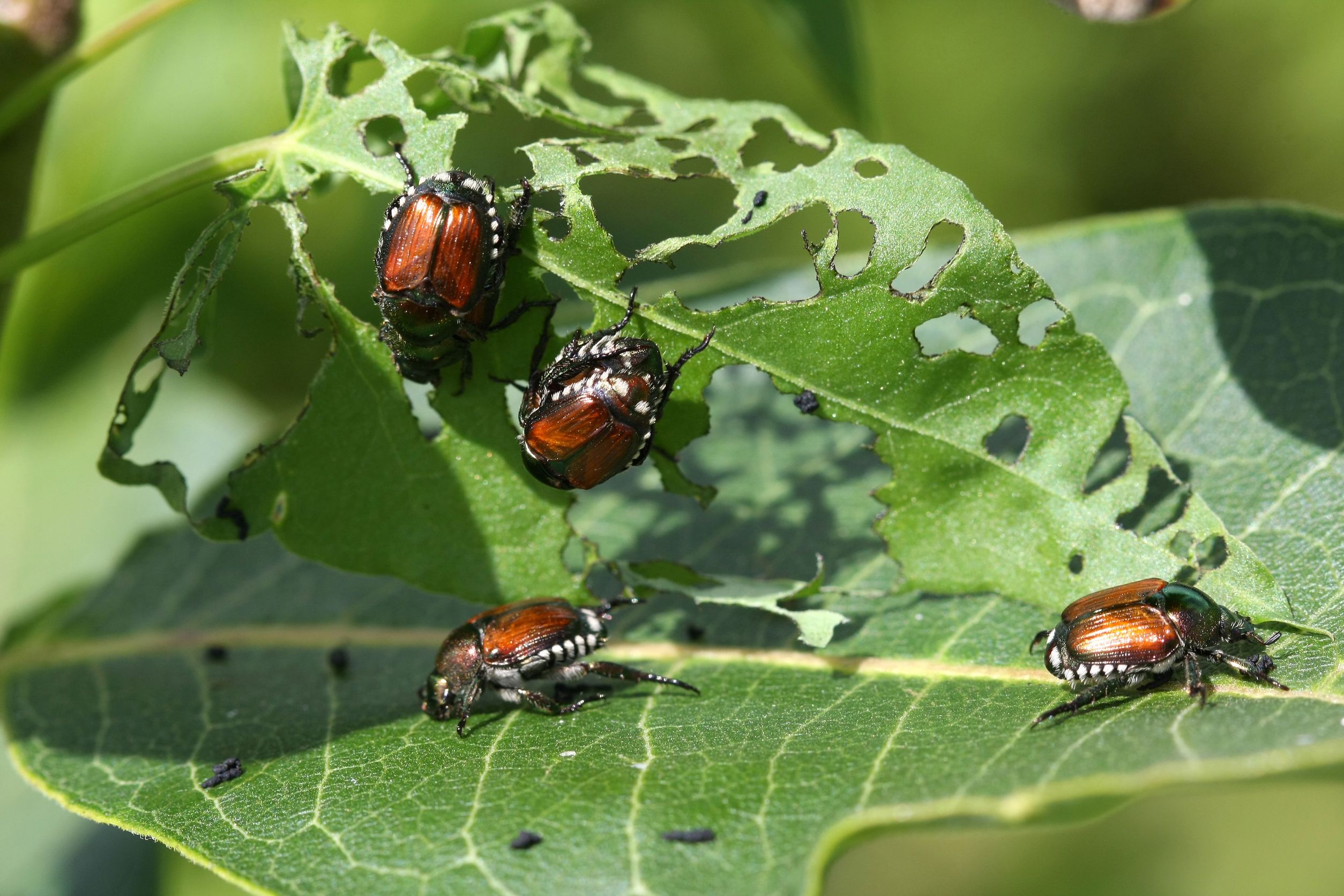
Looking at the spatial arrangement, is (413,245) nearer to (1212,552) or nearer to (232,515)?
(232,515)

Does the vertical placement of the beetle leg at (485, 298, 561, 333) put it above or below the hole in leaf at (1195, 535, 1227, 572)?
above

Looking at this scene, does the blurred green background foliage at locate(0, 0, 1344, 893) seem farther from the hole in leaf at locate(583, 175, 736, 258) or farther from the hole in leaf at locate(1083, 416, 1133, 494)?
the hole in leaf at locate(1083, 416, 1133, 494)

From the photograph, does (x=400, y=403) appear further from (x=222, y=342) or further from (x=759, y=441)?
(x=222, y=342)

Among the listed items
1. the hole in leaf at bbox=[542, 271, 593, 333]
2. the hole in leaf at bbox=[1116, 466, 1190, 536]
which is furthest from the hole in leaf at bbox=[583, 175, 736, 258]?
the hole in leaf at bbox=[1116, 466, 1190, 536]

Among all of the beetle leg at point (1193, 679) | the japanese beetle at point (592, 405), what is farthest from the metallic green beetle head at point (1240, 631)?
the japanese beetle at point (592, 405)

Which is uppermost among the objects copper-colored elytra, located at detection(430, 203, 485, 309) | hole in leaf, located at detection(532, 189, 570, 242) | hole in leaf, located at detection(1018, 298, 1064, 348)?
hole in leaf, located at detection(532, 189, 570, 242)

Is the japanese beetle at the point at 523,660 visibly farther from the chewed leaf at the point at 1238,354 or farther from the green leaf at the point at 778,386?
the chewed leaf at the point at 1238,354
